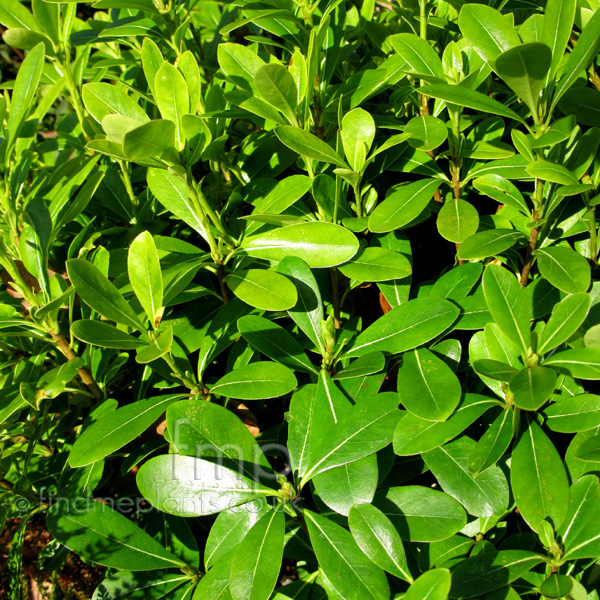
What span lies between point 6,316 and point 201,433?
658 mm

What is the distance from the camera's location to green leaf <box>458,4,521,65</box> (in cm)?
125

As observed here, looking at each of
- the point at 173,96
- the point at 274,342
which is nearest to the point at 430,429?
the point at 274,342

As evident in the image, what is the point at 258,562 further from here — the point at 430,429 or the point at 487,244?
the point at 487,244

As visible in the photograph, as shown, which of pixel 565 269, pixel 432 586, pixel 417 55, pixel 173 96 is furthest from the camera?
pixel 417 55

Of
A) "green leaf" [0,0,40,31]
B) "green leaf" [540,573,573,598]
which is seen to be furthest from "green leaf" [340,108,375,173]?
"green leaf" [0,0,40,31]

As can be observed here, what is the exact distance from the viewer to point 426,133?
1337 millimetres

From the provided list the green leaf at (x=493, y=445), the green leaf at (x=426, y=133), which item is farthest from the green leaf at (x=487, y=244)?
the green leaf at (x=493, y=445)

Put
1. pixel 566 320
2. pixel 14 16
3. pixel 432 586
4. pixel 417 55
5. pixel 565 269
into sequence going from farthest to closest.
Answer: pixel 14 16
pixel 417 55
pixel 565 269
pixel 566 320
pixel 432 586

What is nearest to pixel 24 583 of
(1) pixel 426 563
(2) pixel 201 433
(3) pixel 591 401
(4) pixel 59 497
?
(4) pixel 59 497

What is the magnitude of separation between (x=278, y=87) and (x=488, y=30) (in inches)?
19.4

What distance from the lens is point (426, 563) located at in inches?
49.8

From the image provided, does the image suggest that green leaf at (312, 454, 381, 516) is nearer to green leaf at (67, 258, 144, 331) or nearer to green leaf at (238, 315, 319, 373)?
green leaf at (238, 315, 319, 373)

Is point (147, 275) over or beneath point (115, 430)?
over

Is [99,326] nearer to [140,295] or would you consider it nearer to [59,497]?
[140,295]
